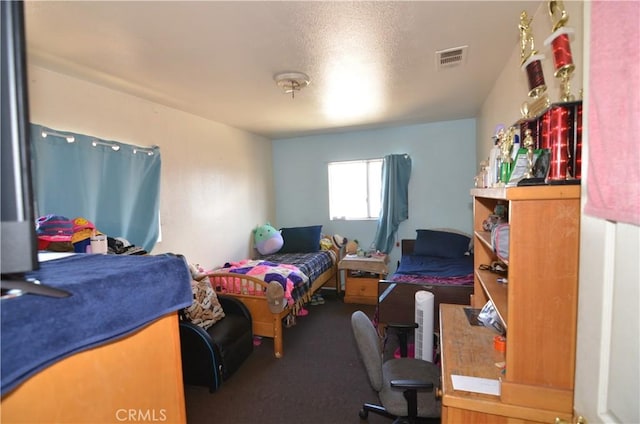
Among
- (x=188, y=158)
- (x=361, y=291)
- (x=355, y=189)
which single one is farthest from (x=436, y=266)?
(x=188, y=158)

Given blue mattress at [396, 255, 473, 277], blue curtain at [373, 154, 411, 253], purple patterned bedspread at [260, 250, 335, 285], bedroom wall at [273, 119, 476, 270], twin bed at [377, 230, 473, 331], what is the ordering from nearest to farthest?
twin bed at [377, 230, 473, 331] → blue mattress at [396, 255, 473, 277] → purple patterned bedspread at [260, 250, 335, 285] → bedroom wall at [273, 119, 476, 270] → blue curtain at [373, 154, 411, 253]

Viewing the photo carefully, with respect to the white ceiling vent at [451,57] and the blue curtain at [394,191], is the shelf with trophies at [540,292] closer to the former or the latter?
the white ceiling vent at [451,57]

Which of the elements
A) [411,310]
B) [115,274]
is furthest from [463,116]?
[115,274]

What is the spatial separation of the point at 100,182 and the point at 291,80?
1.63 m

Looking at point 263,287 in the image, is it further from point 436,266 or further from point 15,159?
point 15,159

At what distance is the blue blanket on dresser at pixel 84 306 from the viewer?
1.57ft

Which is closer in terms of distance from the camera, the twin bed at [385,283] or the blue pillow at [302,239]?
the twin bed at [385,283]

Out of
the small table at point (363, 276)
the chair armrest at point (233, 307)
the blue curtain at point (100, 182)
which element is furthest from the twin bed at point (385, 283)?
the blue curtain at point (100, 182)

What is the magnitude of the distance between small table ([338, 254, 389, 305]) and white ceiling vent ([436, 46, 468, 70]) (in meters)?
2.40

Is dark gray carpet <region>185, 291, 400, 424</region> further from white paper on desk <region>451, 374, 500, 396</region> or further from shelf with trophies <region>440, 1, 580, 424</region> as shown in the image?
shelf with trophies <region>440, 1, 580, 424</region>

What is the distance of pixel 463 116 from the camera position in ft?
12.1

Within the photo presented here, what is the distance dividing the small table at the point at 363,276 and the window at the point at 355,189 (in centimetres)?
84

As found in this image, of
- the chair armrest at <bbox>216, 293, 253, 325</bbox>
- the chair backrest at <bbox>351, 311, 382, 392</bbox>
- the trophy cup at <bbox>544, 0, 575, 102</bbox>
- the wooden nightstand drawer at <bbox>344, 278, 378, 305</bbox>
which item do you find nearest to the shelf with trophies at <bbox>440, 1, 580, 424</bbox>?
the trophy cup at <bbox>544, 0, 575, 102</bbox>

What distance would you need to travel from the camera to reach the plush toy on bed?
4.07 m
